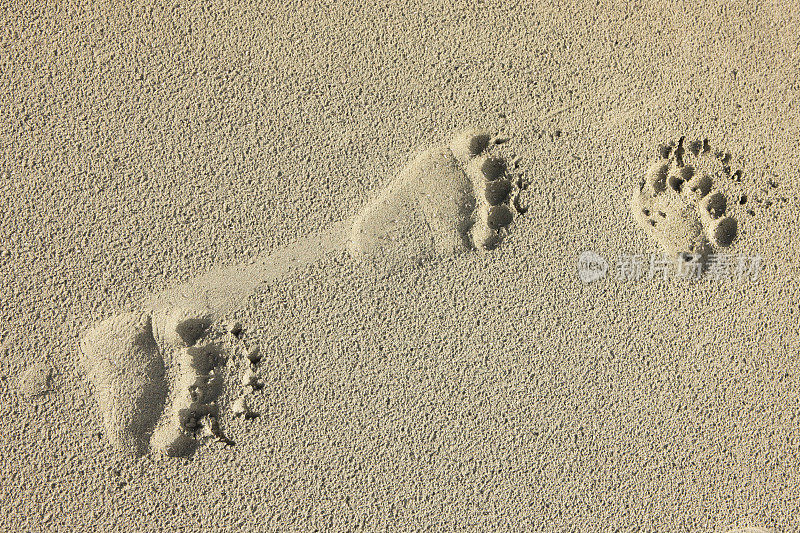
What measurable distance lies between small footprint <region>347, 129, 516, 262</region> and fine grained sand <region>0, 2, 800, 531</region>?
0.18 feet

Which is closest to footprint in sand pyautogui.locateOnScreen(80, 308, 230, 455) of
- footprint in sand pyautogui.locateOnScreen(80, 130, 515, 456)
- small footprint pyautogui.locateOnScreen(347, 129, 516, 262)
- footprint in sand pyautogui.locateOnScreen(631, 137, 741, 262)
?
footprint in sand pyautogui.locateOnScreen(80, 130, 515, 456)

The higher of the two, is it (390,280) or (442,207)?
(442,207)

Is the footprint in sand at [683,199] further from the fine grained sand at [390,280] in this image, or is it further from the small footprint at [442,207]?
the small footprint at [442,207]

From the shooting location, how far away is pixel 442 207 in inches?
64.3

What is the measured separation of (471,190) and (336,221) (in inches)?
17.3

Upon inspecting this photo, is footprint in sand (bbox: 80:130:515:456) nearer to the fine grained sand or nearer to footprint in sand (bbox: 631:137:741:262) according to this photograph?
the fine grained sand

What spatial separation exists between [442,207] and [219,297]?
2.46 ft

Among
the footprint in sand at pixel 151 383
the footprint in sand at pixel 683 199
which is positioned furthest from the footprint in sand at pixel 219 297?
the footprint in sand at pixel 683 199

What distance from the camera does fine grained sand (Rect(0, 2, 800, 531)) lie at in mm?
1579

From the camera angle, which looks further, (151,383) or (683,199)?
(683,199)

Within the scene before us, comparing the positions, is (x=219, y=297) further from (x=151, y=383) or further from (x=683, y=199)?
(x=683, y=199)

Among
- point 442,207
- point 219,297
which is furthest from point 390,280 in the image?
point 219,297

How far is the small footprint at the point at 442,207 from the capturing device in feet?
5.32

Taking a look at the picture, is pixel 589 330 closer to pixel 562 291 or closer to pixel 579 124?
pixel 562 291
